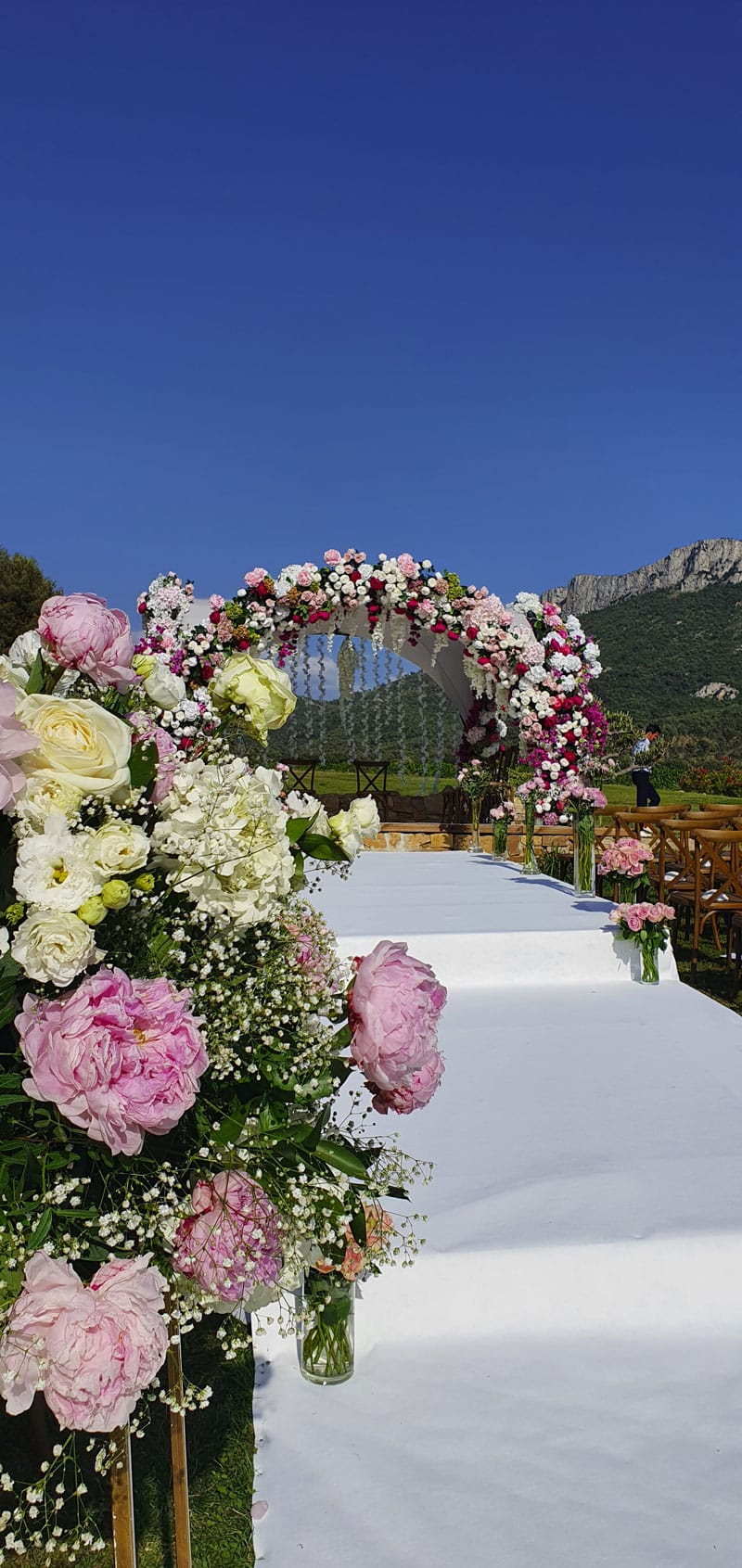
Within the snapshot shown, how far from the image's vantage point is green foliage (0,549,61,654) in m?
16.7

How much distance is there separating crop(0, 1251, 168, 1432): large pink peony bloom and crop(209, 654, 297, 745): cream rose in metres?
0.56

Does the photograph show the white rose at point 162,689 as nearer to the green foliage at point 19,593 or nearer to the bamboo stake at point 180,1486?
the bamboo stake at point 180,1486

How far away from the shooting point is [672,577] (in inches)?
2218

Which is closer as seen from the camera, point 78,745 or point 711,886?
point 78,745

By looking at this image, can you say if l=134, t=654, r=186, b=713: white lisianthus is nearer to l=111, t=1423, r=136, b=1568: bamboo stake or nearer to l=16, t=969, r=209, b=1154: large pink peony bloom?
l=16, t=969, r=209, b=1154: large pink peony bloom

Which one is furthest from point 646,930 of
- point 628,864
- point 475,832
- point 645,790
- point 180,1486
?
point 645,790

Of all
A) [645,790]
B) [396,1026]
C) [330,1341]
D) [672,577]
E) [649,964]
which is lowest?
[330,1341]

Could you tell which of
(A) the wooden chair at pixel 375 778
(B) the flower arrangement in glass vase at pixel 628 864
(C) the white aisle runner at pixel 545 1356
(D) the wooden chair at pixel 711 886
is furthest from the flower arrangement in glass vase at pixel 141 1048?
(A) the wooden chair at pixel 375 778

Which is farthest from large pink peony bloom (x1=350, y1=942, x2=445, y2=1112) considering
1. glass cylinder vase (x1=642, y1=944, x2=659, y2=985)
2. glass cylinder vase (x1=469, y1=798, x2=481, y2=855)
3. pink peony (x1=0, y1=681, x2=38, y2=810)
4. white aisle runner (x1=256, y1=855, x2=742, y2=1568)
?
glass cylinder vase (x1=469, y1=798, x2=481, y2=855)

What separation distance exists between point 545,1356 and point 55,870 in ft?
6.47

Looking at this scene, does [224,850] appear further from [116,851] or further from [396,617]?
[396,617]

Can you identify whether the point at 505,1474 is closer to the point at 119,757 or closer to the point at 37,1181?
the point at 37,1181

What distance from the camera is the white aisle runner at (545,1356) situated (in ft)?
5.83

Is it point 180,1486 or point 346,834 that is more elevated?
point 346,834
